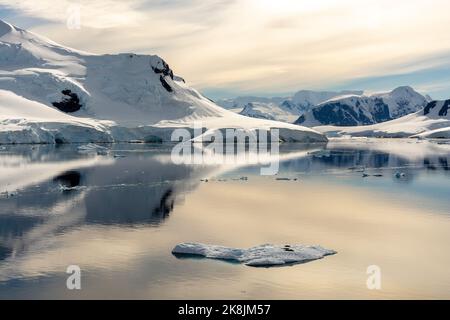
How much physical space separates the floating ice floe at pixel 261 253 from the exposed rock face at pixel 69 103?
496 ft

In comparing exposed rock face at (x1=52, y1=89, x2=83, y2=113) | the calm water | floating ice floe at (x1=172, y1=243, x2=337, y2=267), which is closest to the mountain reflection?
the calm water

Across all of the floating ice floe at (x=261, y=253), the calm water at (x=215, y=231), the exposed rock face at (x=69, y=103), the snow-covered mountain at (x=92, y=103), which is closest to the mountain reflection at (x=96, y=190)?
the calm water at (x=215, y=231)

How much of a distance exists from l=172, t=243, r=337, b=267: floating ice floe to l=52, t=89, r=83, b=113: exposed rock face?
15129 centimetres

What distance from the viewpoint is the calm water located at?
74.1ft

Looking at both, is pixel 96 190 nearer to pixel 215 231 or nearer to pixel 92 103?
pixel 215 231

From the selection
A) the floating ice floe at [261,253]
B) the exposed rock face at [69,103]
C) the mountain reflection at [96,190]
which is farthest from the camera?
the exposed rock face at [69,103]

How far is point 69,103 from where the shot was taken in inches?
6826

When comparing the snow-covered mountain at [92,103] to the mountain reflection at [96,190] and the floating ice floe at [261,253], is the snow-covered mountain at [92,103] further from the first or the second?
the floating ice floe at [261,253]

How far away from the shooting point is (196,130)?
168 m

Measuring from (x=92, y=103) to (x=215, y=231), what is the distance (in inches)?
6019

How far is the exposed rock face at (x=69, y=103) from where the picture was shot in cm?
17111

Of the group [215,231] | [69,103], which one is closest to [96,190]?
[215,231]
